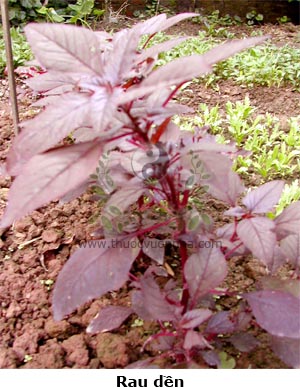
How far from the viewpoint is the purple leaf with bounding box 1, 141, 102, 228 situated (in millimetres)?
772

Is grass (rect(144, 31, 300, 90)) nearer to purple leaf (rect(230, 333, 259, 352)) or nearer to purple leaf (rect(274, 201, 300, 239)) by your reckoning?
purple leaf (rect(274, 201, 300, 239))

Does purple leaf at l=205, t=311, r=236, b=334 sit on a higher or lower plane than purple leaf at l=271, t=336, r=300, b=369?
higher

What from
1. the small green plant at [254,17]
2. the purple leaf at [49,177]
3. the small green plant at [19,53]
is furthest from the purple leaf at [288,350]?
the small green plant at [254,17]

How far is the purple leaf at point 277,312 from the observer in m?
0.95

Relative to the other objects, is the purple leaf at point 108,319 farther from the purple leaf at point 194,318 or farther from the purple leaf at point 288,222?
the purple leaf at point 288,222

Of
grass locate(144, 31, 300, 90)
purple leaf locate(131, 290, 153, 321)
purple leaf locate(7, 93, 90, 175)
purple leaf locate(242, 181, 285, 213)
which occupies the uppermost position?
purple leaf locate(7, 93, 90, 175)

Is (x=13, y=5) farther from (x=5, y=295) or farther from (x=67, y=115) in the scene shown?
(x=67, y=115)

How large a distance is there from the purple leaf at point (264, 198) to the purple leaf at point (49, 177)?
43cm

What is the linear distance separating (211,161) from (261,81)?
7.14 feet

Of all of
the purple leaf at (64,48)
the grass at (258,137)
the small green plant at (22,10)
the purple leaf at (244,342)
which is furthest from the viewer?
the small green plant at (22,10)

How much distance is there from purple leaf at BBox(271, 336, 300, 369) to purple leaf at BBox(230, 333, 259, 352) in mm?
55

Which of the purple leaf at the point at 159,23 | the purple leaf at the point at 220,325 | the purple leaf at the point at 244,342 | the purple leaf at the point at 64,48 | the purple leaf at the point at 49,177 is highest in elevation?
the purple leaf at the point at 64,48

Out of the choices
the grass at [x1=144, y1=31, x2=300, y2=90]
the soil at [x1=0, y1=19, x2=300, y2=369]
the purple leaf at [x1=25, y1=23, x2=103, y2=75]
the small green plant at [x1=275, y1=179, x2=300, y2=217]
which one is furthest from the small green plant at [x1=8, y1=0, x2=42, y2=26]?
the purple leaf at [x1=25, y1=23, x2=103, y2=75]

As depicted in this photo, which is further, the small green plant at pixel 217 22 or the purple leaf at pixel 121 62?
the small green plant at pixel 217 22
